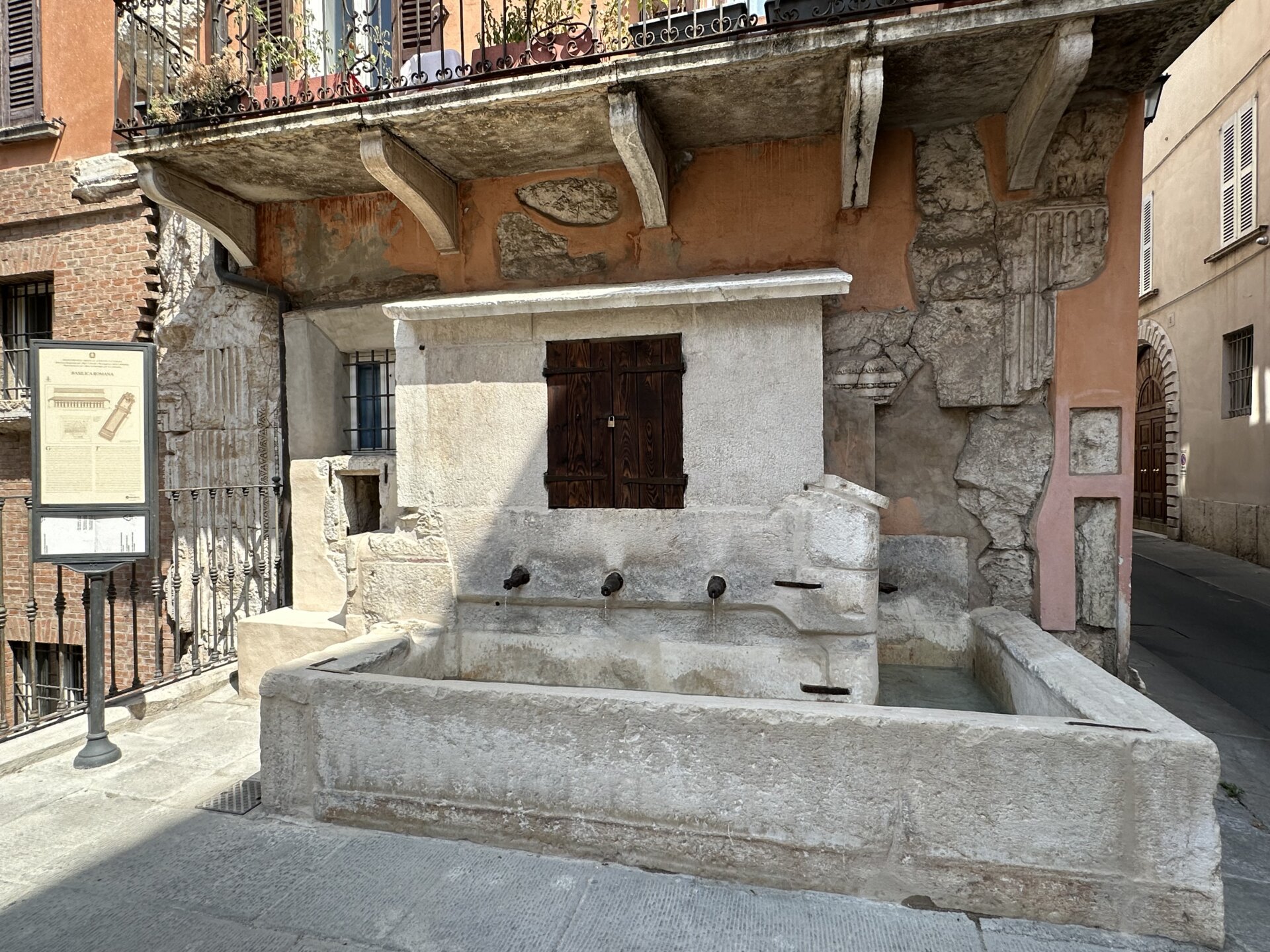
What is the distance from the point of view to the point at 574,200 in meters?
4.59

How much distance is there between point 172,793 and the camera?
307 cm

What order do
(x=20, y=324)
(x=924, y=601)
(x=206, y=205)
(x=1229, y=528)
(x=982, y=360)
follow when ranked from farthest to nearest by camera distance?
1. (x=1229, y=528)
2. (x=20, y=324)
3. (x=206, y=205)
4. (x=924, y=601)
5. (x=982, y=360)

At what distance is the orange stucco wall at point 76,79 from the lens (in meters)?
6.11

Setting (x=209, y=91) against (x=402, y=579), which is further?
(x=209, y=91)

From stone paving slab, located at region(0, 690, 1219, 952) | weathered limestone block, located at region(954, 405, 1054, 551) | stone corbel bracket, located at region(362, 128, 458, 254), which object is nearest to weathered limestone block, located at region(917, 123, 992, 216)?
weathered limestone block, located at region(954, 405, 1054, 551)

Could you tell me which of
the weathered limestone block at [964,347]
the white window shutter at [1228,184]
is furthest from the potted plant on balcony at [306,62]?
the white window shutter at [1228,184]

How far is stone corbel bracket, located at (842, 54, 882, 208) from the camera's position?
341cm

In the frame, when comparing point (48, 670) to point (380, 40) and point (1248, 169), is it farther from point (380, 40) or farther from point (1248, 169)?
point (1248, 169)

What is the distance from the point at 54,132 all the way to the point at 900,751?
8.91 meters

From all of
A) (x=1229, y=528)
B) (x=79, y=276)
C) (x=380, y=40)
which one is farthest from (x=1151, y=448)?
(x=79, y=276)

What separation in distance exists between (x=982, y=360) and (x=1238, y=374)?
10246 millimetres

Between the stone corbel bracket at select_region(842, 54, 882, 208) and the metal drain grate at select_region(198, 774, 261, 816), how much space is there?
481 centimetres

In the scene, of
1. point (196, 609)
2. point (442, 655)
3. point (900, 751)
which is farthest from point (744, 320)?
point (196, 609)

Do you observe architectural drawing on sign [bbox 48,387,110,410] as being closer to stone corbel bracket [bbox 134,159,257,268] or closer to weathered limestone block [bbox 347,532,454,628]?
weathered limestone block [bbox 347,532,454,628]
